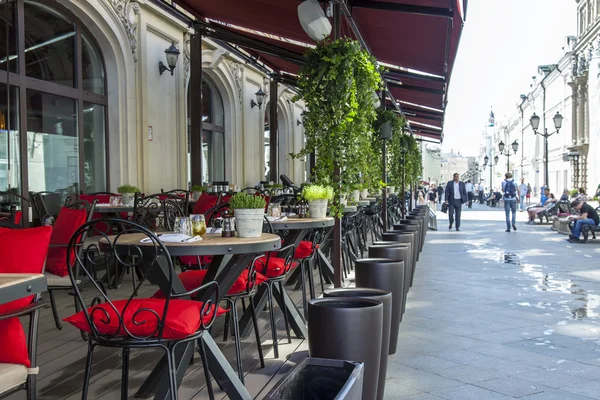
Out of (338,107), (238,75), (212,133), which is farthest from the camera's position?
(238,75)

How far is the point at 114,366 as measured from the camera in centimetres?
313

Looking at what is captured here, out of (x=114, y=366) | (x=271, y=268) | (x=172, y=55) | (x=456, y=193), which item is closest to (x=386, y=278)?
(x=271, y=268)

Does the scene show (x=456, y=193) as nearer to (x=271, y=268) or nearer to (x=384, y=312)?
(x=271, y=268)

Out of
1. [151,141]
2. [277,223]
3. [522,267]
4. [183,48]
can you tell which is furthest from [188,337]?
[183,48]

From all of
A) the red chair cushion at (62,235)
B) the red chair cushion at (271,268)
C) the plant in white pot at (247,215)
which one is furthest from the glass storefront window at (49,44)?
the plant in white pot at (247,215)

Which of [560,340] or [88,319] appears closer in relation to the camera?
[88,319]

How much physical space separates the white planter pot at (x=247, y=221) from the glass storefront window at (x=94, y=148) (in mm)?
5893

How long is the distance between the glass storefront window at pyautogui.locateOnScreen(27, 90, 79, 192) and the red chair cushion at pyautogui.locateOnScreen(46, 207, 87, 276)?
351cm

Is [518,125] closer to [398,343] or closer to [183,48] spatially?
[183,48]

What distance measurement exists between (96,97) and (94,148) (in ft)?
2.39

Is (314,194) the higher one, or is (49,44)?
(49,44)

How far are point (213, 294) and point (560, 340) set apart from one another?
8.13 feet

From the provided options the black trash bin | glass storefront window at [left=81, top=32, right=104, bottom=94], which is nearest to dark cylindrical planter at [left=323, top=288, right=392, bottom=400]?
the black trash bin

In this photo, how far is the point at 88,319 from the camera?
6.86 ft
